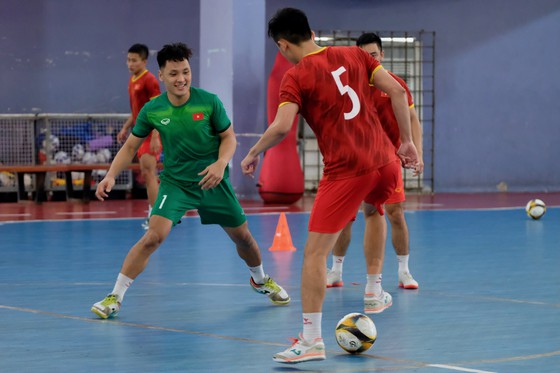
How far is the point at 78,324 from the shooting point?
23.3 feet

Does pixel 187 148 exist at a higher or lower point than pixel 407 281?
higher

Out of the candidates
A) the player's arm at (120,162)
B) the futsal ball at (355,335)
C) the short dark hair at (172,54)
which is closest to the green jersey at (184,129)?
the player's arm at (120,162)

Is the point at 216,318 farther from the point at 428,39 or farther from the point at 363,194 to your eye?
the point at 428,39

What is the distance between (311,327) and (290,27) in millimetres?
1723

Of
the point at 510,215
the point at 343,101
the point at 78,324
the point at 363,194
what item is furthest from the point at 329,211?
the point at 510,215

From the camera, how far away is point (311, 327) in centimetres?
582

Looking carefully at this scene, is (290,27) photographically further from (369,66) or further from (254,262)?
(254,262)

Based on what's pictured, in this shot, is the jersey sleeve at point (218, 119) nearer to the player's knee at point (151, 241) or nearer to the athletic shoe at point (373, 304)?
the player's knee at point (151, 241)

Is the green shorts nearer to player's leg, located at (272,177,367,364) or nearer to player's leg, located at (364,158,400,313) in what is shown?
player's leg, located at (364,158,400,313)

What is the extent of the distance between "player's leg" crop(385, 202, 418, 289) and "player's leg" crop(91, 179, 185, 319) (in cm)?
186

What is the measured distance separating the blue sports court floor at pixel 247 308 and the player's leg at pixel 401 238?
0.13 metres

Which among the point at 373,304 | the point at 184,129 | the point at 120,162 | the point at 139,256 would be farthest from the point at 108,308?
the point at 373,304

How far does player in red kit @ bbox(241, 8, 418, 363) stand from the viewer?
5.87 m

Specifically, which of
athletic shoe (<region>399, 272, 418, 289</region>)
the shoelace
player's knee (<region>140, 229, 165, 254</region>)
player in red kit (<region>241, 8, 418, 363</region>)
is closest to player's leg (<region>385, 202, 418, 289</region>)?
athletic shoe (<region>399, 272, 418, 289</region>)
